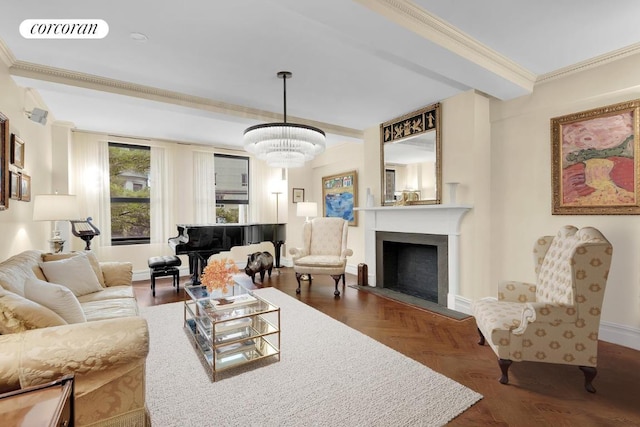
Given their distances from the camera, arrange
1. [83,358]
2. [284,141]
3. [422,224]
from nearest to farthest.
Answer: [83,358] → [284,141] → [422,224]

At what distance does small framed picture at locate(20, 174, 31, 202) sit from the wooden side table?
2843 millimetres

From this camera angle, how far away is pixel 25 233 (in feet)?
10.7

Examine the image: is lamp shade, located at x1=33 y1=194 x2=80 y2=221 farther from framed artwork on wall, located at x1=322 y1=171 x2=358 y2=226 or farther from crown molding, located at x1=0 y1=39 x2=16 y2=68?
framed artwork on wall, located at x1=322 y1=171 x2=358 y2=226

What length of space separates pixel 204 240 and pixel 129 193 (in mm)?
2065

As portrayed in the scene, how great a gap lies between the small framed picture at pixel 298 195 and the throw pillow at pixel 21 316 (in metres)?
5.35

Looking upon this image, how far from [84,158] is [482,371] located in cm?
628

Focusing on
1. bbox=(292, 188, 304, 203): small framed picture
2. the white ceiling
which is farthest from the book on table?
bbox=(292, 188, 304, 203): small framed picture

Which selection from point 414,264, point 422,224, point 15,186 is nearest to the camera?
point 15,186

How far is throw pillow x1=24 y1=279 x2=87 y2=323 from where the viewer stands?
5.81 ft

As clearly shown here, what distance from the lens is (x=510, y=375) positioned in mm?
2309

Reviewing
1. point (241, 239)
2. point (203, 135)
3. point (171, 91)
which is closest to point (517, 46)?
point (171, 91)

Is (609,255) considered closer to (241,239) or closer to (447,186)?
(447,186)

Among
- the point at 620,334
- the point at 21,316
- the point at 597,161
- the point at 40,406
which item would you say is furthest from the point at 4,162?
the point at 620,334

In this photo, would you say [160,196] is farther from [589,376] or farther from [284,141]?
[589,376]
